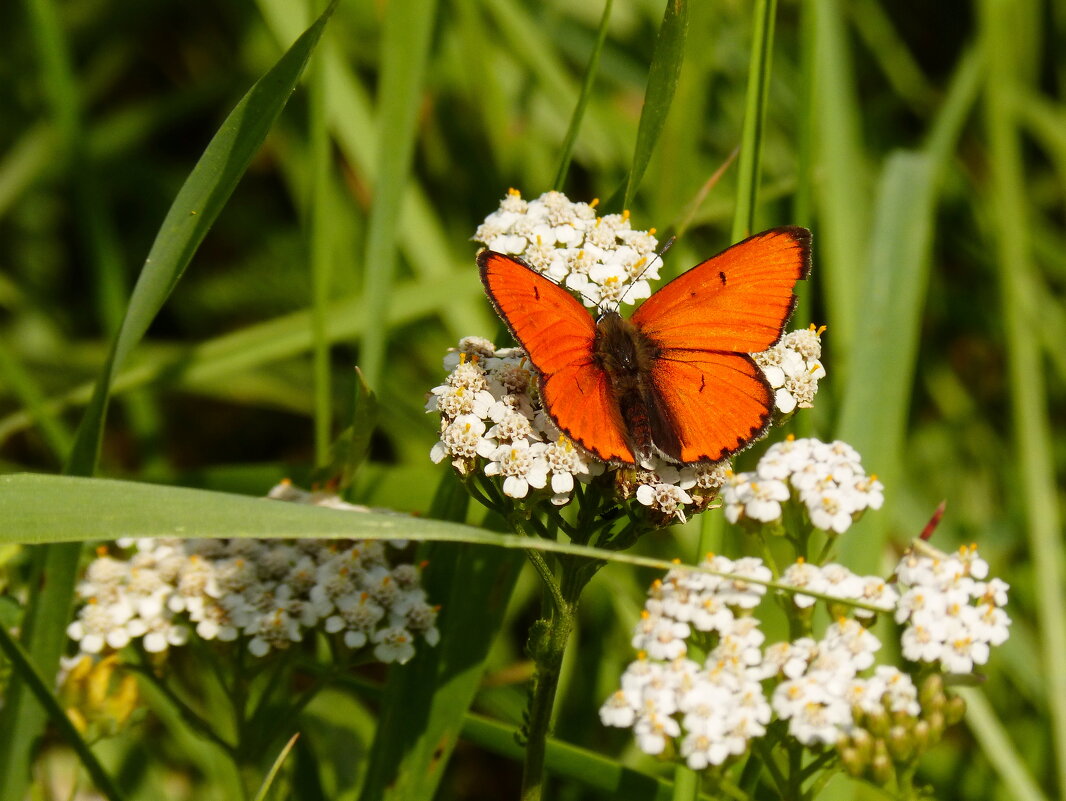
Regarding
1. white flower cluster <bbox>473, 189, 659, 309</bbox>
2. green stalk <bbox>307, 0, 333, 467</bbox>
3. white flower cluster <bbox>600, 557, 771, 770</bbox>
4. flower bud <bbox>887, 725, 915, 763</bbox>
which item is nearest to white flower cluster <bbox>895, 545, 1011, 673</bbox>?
flower bud <bbox>887, 725, 915, 763</bbox>

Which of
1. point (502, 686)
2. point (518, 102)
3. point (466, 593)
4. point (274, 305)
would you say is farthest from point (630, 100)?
point (466, 593)

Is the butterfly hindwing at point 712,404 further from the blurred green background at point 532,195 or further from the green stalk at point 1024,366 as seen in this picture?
the green stalk at point 1024,366

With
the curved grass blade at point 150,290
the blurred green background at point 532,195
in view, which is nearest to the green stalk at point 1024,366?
the blurred green background at point 532,195

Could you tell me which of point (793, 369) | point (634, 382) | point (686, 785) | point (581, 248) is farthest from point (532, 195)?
point (686, 785)

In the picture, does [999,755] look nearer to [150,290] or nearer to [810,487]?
[810,487]

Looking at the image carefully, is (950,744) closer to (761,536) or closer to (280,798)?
(761,536)

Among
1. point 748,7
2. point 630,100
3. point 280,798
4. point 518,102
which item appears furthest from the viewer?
point 630,100

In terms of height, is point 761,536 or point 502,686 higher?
point 761,536

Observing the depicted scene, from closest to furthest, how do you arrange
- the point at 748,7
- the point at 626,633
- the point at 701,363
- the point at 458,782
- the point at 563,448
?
the point at 563,448 → the point at 701,363 → the point at 626,633 → the point at 458,782 → the point at 748,7

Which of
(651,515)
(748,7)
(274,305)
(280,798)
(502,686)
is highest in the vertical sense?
(748,7)
